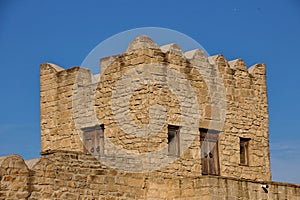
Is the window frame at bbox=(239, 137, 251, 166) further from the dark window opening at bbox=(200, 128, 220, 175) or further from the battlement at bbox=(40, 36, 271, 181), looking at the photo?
the dark window opening at bbox=(200, 128, 220, 175)

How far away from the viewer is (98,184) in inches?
707

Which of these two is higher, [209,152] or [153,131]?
[153,131]

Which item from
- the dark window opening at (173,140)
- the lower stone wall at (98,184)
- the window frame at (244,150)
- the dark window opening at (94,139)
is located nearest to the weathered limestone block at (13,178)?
the lower stone wall at (98,184)

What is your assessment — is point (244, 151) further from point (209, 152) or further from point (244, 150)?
point (209, 152)

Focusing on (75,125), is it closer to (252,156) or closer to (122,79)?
(122,79)

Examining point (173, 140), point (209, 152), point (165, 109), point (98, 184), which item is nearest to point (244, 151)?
point (209, 152)

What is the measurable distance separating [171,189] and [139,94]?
7.83ft

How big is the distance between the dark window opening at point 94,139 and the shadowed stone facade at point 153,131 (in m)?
0.02

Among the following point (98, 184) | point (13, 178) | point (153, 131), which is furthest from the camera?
point (153, 131)

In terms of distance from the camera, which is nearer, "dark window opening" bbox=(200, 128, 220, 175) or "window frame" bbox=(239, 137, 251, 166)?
"dark window opening" bbox=(200, 128, 220, 175)

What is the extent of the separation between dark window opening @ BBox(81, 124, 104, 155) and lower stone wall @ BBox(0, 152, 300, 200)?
5.90 ft

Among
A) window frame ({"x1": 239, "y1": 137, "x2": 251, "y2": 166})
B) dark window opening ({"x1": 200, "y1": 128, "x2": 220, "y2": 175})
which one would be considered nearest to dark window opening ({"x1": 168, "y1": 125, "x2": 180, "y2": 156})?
dark window opening ({"x1": 200, "y1": 128, "x2": 220, "y2": 175})

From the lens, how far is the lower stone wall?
1642 cm

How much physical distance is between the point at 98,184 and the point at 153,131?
209 centimetres
